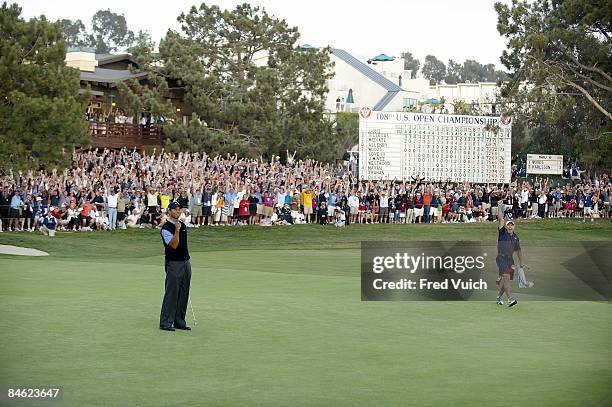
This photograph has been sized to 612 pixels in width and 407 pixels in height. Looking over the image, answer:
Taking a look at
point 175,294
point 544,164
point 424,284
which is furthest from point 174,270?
point 544,164

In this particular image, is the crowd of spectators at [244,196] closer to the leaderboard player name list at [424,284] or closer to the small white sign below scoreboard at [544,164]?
the small white sign below scoreboard at [544,164]

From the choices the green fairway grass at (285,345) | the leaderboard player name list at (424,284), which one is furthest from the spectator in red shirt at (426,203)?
the leaderboard player name list at (424,284)

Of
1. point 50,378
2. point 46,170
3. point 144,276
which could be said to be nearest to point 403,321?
point 50,378

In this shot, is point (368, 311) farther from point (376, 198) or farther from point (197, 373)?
point (376, 198)

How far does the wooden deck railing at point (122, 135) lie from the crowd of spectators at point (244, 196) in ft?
2.96

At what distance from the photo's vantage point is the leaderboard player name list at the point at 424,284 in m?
21.7

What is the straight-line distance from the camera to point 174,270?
16.9 metres

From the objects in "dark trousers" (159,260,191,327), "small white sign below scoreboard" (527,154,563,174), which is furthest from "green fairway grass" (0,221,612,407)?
"small white sign below scoreboard" (527,154,563,174)

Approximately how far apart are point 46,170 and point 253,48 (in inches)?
845

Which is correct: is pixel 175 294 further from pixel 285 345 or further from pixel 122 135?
pixel 122 135
